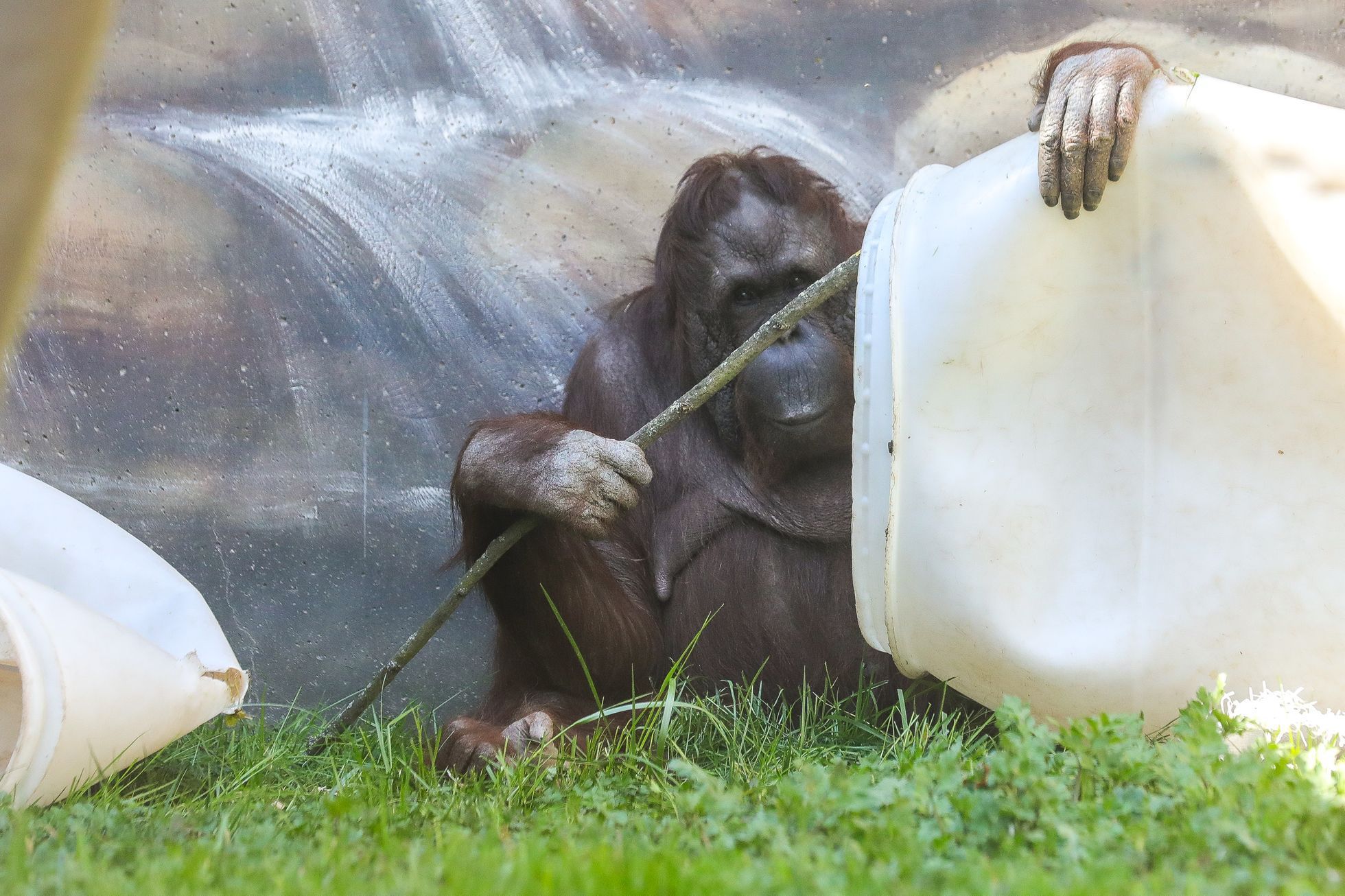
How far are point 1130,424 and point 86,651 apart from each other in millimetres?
1945

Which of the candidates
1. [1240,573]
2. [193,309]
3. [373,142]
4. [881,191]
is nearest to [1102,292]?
[1240,573]

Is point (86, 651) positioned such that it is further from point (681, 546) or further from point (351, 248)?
point (351, 248)

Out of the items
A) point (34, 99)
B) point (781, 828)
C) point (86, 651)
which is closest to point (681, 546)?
point (86, 651)

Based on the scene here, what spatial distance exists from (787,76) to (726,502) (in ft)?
4.29

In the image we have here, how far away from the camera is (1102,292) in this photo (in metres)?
2.03

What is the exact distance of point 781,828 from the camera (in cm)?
140

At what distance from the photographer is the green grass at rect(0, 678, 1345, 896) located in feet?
3.84

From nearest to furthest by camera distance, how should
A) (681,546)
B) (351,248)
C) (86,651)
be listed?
(86,651)
(681,546)
(351,248)

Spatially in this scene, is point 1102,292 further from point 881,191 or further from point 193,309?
point 193,309

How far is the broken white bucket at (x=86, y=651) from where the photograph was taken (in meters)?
2.11

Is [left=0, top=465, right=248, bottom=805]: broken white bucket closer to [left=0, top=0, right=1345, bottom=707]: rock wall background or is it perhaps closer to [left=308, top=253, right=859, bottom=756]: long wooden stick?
[left=308, top=253, right=859, bottom=756]: long wooden stick

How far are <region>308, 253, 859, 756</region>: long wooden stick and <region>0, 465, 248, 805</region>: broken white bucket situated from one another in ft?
0.85

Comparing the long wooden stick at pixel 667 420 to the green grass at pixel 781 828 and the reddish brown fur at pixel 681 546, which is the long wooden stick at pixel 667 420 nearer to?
the reddish brown fur at pixel 681 546

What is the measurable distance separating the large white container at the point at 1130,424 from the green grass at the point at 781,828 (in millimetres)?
241
